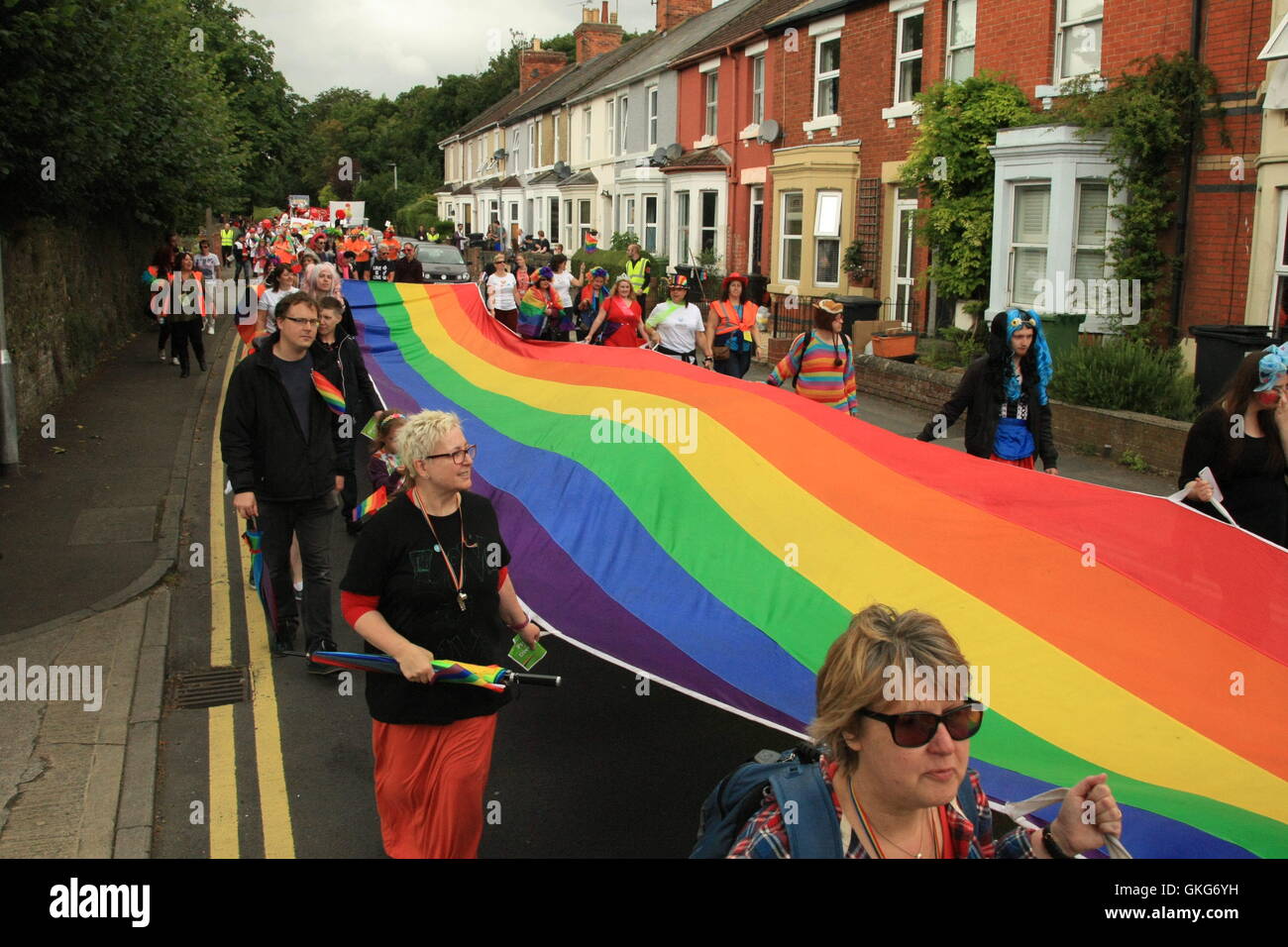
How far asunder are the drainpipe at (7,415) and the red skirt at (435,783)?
899 cm

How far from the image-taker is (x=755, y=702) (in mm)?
4895

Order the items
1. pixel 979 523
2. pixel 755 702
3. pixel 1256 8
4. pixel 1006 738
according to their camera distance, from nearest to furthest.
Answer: pixel 1006 738 < pixel 755 702 < pixel 979 523 < pixel 1256 8

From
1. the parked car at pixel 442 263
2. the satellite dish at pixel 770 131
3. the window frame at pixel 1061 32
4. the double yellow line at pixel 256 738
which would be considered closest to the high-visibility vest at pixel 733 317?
the double yellow line at pixel 256 738

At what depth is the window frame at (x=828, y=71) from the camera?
82.3 feet

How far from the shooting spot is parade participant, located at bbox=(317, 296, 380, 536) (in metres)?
8.17

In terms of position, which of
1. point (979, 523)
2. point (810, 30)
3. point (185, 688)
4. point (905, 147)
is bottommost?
point (185, 688)

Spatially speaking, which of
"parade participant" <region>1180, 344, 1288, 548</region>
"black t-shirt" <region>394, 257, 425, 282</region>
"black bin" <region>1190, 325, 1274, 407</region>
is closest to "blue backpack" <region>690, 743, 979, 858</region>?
"parade participant" <region>1180, 344, 1288, 548</region>

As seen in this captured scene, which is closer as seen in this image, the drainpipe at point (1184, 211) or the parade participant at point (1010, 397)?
the parade participant at point (1010, 397)

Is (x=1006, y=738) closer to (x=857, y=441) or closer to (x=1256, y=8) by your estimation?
(x=857, y=441)

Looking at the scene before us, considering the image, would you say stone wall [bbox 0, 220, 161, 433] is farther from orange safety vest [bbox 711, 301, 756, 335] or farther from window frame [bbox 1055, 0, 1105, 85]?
window frame [bbox 1055, 0, 1105, 85]

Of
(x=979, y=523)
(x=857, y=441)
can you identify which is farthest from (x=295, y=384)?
(x=979, y=523)

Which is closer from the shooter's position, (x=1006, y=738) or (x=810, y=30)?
(x=1006, y=738)

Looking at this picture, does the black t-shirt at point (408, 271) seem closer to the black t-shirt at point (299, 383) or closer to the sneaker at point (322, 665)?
the black t-shirt at point (299, 383)
